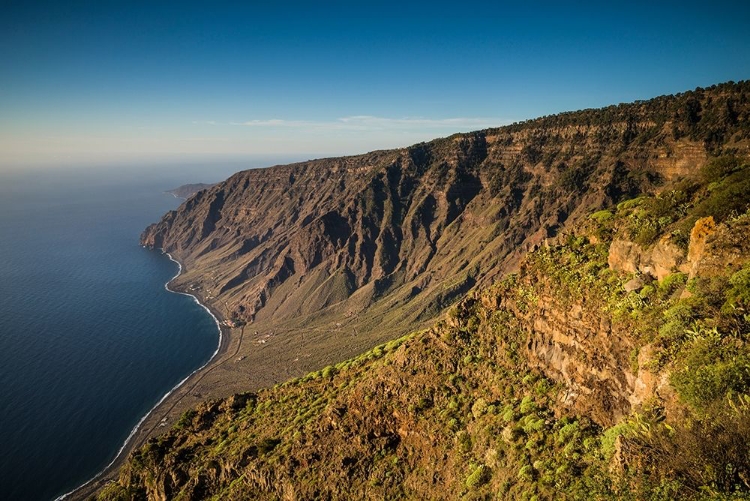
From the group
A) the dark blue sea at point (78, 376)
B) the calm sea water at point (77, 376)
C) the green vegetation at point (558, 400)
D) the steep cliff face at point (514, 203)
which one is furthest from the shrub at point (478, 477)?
the steep cliff face at point (514, 203)

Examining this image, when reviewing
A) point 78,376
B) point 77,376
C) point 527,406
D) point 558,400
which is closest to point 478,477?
point 527,406

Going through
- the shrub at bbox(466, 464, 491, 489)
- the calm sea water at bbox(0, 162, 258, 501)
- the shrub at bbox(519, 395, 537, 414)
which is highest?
the shrub at bbox(519, 395, 537, 414)

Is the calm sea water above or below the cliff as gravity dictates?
below

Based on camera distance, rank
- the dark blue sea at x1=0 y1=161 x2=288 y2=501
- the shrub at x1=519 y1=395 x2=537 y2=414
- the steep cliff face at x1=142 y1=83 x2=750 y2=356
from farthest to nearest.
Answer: the steep cliff face at x1=142 y1=83 x2=750 y2=356, the dark blue sea at x1=0 y1=161 x2=288 y2=501, the shrub at x1=519 y1=395 x2=537 y2=414

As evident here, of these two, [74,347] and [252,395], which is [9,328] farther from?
[252,395]

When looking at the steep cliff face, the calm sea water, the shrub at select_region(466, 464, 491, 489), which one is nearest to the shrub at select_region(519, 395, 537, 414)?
the shrub at select_region(466, 464, 491, 489)

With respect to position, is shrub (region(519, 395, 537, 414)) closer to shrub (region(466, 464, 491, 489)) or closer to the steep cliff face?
shrub (region(466, 464, 491, 489))

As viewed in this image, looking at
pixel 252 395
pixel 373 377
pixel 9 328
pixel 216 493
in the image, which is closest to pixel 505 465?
pixel 373 377

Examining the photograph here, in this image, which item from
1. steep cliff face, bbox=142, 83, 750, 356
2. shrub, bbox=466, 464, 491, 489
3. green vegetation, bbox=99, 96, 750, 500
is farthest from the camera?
steep cliff face, bbox=142, 83, 750, 356

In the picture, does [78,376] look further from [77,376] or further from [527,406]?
[527,406]
